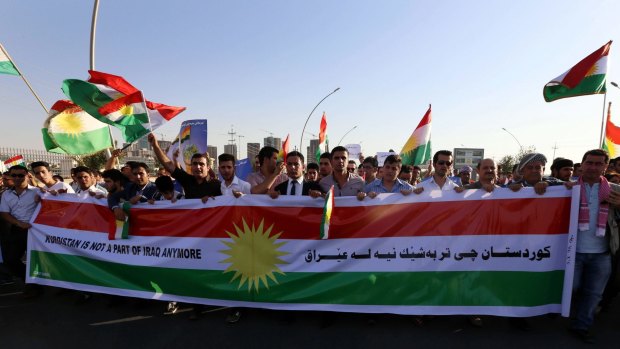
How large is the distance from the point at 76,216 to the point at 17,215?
3.18 feet

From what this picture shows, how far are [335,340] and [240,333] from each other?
98 centimetres

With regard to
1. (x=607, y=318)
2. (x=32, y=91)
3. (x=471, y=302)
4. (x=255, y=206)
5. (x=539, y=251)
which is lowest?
(x=607, y=318)

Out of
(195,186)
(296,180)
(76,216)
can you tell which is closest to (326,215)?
(296,180)

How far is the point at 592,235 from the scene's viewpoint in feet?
10.4

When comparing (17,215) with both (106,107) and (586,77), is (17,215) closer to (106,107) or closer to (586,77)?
(106,107)

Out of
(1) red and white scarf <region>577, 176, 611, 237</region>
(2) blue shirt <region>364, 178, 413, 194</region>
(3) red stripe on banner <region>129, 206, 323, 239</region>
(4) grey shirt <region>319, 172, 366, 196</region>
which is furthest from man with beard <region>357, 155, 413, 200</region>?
(1) red and white scarf <region>577, 176, 611, 237</region>

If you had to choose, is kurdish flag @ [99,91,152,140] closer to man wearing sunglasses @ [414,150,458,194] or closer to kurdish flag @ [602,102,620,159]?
man wearing sunglasses @ [414,150,458,194]

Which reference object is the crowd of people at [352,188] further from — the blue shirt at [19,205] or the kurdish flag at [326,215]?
the kurdish flag at [326,215]

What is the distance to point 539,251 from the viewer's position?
331 cm

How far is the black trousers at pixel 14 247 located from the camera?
457 centimetres

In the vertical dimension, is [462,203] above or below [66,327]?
above

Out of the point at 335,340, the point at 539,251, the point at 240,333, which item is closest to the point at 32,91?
the point at 240,333

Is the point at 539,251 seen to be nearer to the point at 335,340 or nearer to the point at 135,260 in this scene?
the point at 335,340

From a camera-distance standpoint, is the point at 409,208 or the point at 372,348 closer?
the point at 372,348
